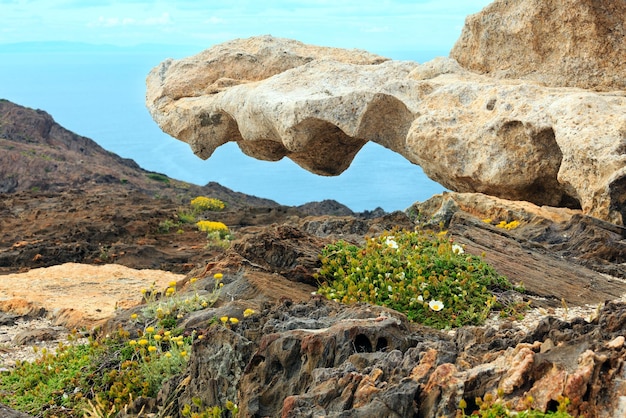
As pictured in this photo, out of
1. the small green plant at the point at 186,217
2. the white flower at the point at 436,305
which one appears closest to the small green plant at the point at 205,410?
the white flower at the point at 436,305

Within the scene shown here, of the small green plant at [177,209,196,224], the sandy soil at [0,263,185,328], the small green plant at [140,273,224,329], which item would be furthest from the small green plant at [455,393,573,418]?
the small green plant at [177,209,196,224]

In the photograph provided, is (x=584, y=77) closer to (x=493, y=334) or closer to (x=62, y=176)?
(x=493, y=334)

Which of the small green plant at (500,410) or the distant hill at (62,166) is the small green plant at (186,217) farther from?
the small green plant at (500,410)

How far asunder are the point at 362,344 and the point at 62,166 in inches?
1186

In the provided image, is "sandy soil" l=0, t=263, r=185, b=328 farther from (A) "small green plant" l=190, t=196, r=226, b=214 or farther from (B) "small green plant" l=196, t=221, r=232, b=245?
(A) "small green plant" l=190, t=196, r=226, b=214

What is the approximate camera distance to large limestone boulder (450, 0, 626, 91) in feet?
46.1

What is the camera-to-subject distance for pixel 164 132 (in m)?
18.6

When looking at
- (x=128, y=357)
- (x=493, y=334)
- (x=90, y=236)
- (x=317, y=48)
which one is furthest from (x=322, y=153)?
(x=493, y=334)

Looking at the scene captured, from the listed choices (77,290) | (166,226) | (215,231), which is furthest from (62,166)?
(77,290)

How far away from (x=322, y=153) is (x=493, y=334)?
37.4 feet

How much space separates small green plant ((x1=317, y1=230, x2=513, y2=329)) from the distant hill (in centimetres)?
1918

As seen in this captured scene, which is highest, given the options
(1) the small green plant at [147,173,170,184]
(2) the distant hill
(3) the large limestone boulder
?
(3) the large limestone boulder

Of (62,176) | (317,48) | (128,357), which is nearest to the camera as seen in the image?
(128,357)

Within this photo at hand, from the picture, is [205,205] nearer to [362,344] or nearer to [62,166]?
[62,166]
